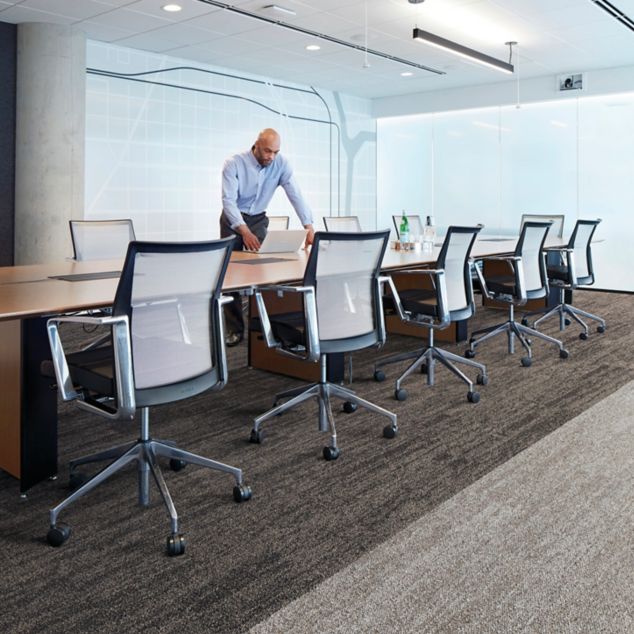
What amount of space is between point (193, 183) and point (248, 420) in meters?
5.33

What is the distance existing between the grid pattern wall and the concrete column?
24.6 inches

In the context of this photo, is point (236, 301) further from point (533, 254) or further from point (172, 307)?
point (172, 307)

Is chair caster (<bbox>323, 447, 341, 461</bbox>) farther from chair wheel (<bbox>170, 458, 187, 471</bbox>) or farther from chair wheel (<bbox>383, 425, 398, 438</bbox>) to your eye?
chair wheel (<bbox>170, 458, 187, 471</bbox>)

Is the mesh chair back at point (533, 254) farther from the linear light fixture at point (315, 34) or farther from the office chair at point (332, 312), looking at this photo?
the linear light fixture at point (315, 34)

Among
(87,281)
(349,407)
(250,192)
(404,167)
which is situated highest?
(404,167)

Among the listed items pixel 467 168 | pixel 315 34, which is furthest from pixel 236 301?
pixel 467 168

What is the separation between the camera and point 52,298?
2596mm

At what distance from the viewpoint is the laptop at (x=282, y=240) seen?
15.3ft

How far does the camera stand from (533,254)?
4.98 metres

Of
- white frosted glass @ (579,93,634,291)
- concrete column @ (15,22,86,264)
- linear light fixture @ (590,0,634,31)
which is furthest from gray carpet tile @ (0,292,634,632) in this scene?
white frosted glass @ (579,93,634,291)

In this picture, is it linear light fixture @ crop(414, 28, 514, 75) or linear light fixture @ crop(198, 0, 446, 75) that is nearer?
linear light fixture @ crop(414, 28, 514, 75)

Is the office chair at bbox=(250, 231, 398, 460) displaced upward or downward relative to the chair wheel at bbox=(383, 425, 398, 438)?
upward

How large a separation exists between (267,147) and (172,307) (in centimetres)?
299

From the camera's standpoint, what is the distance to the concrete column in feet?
20.9
